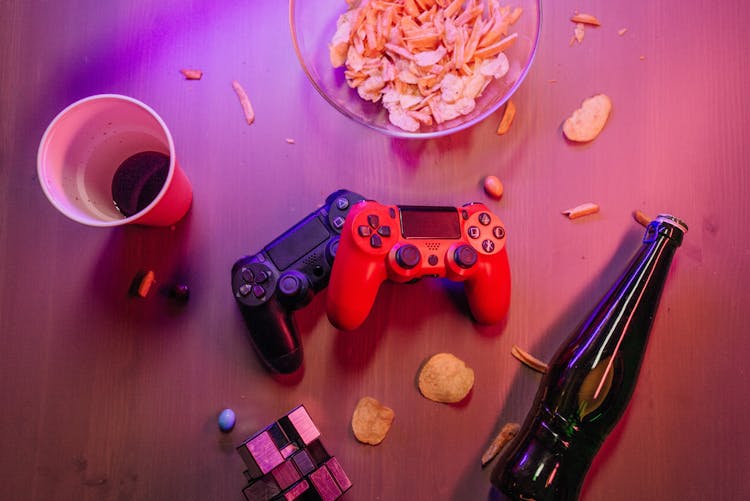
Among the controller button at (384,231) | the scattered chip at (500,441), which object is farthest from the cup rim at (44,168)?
the scattered chip at (500,441)

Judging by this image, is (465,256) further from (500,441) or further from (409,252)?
(500,441)

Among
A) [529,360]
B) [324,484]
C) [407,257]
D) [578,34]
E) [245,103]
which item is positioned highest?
[578,34]

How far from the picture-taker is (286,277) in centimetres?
58

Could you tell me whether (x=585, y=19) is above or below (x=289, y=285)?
above

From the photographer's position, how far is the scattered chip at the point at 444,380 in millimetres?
623

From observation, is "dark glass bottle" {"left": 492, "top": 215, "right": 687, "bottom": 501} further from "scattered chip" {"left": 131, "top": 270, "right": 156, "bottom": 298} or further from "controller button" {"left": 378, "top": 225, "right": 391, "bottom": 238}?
"scattered chip" {"left": 131, "top": 270, "right": 156, "bottom": 298}

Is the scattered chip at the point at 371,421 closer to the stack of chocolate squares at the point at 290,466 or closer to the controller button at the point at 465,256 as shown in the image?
the stack of chocolate squares at the point at 290,466

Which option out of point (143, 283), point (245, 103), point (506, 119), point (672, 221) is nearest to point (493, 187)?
point (506, 119)

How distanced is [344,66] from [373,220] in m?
0.20

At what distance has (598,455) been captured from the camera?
0.64m

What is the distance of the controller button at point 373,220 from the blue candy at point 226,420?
26 centimetres

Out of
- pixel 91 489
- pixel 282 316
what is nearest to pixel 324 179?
pixel 282 316

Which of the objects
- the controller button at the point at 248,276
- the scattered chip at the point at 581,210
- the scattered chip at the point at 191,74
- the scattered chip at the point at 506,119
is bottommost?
the controller button at the point at 248,276

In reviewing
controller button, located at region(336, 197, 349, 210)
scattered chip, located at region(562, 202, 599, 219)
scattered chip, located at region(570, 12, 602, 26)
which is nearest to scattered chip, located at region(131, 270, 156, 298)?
controller button, located at region(336, 197, 349, 210)
